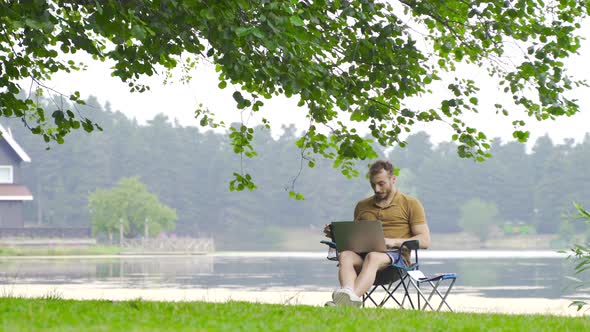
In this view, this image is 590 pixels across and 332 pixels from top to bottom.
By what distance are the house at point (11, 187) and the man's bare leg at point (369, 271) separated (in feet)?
115

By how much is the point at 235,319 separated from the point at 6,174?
38.8 metres

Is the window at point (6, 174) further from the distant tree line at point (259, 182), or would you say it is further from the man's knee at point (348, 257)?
the man's knee at point (348, 257)

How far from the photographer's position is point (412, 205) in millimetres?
7934

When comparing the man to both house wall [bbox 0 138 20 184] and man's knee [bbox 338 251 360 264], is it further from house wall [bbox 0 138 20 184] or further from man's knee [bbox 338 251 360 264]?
house wall [bbox 0 138 20 184]

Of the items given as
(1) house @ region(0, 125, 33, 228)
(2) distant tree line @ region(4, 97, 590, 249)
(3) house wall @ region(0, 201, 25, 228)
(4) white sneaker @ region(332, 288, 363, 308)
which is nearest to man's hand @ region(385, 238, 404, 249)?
(4) white sneaker @ region(332, 288, 363, 308)

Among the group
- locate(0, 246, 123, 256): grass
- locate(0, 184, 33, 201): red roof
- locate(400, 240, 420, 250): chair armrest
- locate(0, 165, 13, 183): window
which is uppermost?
locate(0, 165, 13, 183): window

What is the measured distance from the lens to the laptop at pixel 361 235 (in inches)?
303

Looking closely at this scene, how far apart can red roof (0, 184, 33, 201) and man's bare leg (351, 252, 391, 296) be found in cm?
3492

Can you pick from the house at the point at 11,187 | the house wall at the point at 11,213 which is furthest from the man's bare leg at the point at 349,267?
the house wall at the point at 11,213

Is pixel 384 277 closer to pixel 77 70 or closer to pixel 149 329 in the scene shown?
pixel 149 329

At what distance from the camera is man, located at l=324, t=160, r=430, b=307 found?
7590mm

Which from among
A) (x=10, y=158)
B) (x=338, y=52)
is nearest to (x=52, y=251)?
(x=10, y=158)

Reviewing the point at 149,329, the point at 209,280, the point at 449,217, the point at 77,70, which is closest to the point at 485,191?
the point at 449,217

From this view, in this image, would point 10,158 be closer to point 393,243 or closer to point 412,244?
point 393,243
